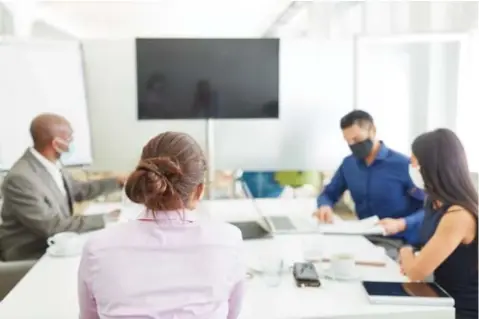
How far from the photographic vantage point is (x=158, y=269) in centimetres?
138

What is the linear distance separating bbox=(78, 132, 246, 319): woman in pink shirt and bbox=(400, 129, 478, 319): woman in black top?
0.84 metres

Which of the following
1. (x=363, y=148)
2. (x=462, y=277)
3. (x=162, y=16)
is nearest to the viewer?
(x=462, y=277)

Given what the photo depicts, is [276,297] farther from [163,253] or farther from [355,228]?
[355,228]

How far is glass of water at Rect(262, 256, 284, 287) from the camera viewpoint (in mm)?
2002

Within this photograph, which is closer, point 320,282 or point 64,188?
point 320,282

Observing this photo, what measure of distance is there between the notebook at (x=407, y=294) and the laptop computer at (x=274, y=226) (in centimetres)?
88

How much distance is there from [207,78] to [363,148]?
1152 millimetres

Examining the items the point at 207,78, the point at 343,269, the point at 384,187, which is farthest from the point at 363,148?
the point at 343,269

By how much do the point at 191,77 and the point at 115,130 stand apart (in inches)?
25.7

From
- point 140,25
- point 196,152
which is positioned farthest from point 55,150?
point 140,25

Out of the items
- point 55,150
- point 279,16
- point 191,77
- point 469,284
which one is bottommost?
point 469,284

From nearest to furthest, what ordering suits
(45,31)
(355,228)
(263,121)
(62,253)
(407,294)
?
(407,294)
(62,253)
(355,228)
(263,121)
(45,31)

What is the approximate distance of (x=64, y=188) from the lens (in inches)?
128

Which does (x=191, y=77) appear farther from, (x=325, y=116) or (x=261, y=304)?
(x=261, y=304)
